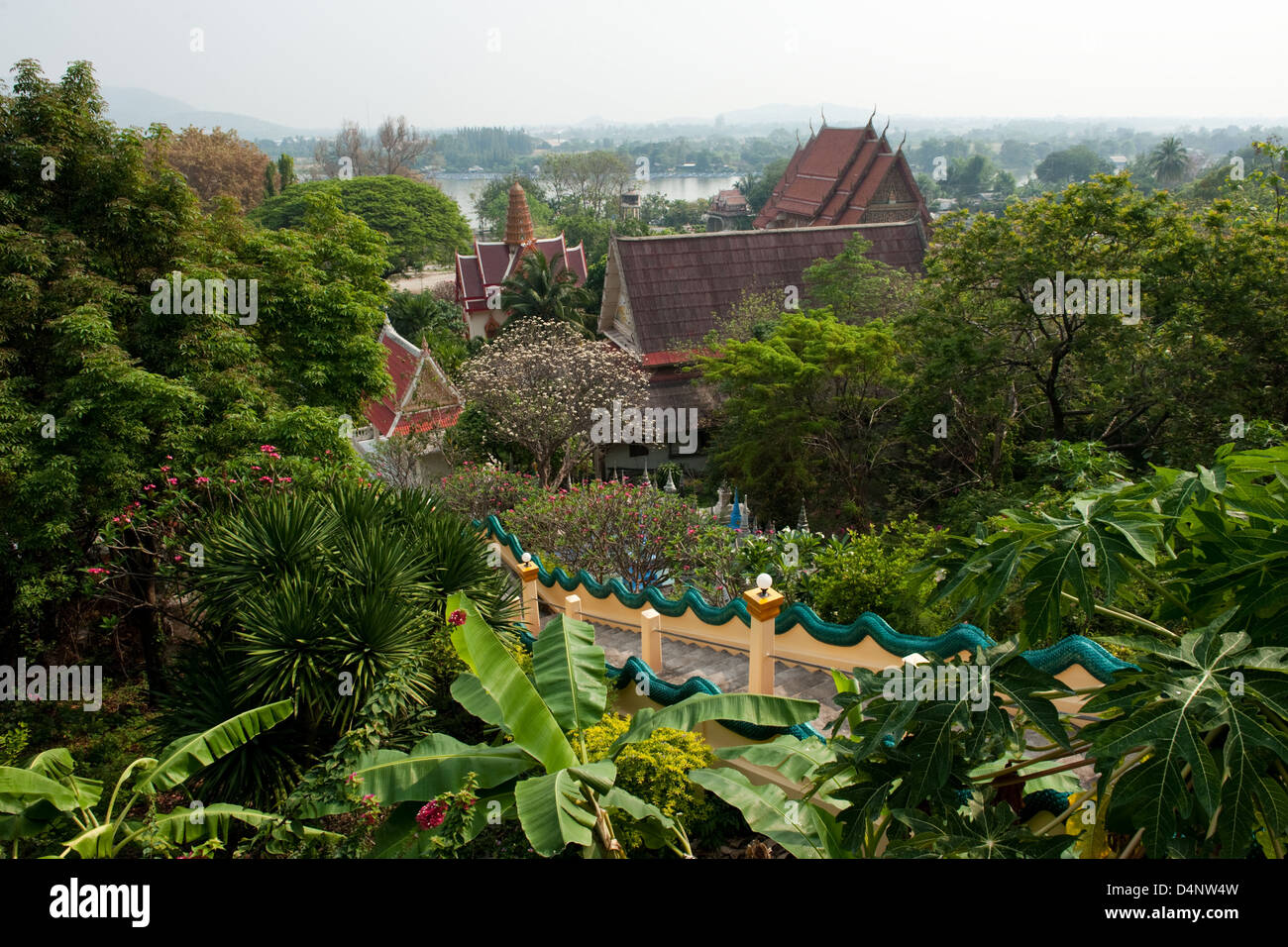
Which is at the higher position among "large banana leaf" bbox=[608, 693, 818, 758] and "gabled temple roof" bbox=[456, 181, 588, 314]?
"gabled temple roof" bbox=[456, 181, 588, 314]

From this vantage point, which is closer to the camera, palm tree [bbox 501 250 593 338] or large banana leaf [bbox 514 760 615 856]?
large banana leaf [bbox 514 760 615 856]

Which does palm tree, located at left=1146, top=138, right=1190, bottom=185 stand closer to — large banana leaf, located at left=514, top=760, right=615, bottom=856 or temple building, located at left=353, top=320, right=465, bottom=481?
temple building, located at left=353, top=320, right=465, bottom=481

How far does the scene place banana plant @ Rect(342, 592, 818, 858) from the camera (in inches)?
207

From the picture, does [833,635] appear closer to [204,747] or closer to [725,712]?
[725,712]

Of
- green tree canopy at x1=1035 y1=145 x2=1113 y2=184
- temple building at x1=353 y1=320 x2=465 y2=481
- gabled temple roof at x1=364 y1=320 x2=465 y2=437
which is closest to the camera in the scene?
temple building at x1=353 y1=320 x2=465 y2=481

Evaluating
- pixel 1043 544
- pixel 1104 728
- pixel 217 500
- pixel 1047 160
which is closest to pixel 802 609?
pixel 1043 544

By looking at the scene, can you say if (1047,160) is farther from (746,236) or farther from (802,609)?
(802,609)

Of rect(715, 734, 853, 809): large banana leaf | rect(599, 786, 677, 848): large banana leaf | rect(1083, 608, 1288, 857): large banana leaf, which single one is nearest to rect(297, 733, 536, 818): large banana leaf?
rect(599, 786, 677, 848): large banana leaf

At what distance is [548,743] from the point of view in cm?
583

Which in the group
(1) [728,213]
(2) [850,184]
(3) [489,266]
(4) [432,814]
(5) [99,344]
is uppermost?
A: (1) [728,213]

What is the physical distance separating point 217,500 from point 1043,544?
9.93 m
